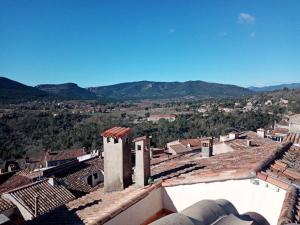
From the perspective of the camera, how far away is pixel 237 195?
6156 mm

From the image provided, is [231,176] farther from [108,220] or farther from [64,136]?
[64,136]

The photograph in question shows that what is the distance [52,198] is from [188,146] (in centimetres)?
2525

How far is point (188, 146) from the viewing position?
39.5 metres

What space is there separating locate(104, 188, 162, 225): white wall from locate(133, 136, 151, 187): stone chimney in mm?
966

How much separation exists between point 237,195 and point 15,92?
162 m

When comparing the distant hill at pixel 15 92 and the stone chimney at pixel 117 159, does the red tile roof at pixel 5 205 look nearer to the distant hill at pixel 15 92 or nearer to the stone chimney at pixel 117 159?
the stone chimney at pixel 117 159

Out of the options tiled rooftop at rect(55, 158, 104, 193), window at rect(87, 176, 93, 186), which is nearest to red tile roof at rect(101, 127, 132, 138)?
tiled rooftop at rect(55, 158, 104, 193)

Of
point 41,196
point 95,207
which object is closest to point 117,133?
point 95,207

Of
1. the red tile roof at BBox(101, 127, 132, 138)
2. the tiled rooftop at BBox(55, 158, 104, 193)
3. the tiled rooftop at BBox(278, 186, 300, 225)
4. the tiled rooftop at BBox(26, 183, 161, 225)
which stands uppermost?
the red tile roof at BBox(101, 127, 132, 138)

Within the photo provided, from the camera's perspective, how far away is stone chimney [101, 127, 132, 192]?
8234mm

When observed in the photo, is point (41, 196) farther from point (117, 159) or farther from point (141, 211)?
point (141, 211)

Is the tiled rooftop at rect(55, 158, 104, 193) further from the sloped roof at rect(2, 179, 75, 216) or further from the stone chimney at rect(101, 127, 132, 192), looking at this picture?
the stone chimney at rect(101, 127, 132, 192)

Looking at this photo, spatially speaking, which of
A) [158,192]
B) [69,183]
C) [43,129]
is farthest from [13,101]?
[158,192]

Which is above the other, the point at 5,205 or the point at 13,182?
the point at 5,205
